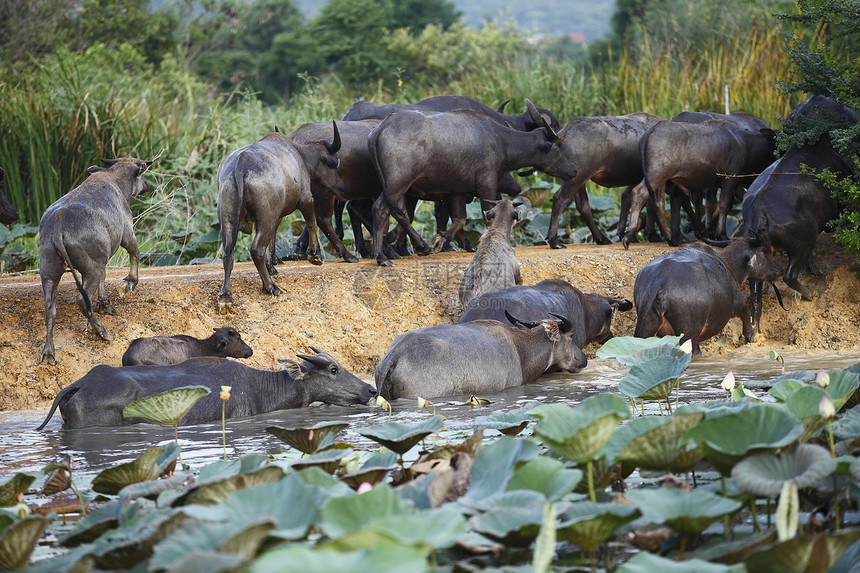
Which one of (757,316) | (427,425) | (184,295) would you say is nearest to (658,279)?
(757,316)

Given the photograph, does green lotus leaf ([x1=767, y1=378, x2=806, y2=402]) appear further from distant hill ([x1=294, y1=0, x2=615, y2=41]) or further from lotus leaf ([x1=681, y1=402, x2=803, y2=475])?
distant hill ([x1=294, y1=0, x2=615, y2=41])

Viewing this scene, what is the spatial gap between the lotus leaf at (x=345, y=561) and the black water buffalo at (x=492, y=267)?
736cm

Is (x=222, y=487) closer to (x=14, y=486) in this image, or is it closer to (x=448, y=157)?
(x=14, y=486)

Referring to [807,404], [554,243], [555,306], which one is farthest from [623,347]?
[554,243]

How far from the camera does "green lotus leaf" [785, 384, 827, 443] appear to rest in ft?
11.2

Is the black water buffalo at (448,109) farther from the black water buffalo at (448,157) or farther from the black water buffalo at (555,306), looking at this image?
the black water buffalo at (555,306)

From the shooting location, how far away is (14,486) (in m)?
3.66

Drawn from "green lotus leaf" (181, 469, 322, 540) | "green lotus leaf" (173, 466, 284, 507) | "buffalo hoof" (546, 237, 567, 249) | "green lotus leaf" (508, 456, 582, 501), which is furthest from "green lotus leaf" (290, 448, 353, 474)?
"buffalo hoof" (546, 237, 567, 249)

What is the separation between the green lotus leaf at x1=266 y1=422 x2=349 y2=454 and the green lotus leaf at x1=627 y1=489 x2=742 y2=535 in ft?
5.75

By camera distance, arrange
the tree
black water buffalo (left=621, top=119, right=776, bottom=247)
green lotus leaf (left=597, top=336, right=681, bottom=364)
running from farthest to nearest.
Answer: black water buffalo (left=621, top=119, right=776, bottom=247) → the tree → green lotus leaf (left=597, top=336, right=681, bottom=364)

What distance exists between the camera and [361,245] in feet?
37.9

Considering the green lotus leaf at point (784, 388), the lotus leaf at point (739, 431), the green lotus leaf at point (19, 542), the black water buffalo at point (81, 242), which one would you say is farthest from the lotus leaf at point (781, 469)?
the black water buffalo at point (81, 242)

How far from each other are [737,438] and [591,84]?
15254 millimetres

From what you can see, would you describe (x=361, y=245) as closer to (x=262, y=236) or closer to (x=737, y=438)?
(x=262, y=236)
